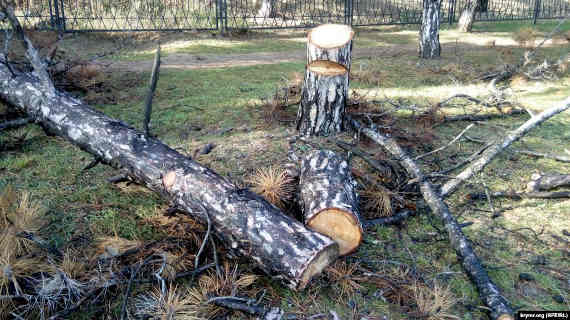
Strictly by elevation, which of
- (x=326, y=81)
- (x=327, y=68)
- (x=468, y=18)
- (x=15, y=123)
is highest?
(x=468, y=18)

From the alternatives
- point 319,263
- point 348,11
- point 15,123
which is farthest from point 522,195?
point 348,11

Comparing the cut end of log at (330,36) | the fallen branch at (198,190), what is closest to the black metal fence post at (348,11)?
the cut end of log at (330,36)

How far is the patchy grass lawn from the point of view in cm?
236

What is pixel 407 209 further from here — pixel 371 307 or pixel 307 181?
pixel 371 307

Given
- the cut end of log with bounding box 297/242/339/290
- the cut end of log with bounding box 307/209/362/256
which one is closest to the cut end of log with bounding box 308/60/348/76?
the cut end of log with bounding box 307/209/362/256

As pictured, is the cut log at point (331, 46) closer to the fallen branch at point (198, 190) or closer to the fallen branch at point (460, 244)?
the fallen branch at point (460, 244)

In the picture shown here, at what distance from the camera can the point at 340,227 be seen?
2.49m

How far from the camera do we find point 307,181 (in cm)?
289

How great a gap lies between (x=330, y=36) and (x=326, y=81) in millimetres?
455

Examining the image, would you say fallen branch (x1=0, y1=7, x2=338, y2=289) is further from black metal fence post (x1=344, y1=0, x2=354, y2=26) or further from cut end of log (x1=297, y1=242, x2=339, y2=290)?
black metal fence post (x1=344, y1=0, x2=354, y2=26)

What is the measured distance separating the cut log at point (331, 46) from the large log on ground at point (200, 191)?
181cm

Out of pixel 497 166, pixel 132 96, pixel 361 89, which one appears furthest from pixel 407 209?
pixel 132 96

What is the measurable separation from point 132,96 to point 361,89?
315 centimetres

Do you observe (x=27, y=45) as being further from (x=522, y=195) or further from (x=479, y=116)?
(x=479, y=116)
